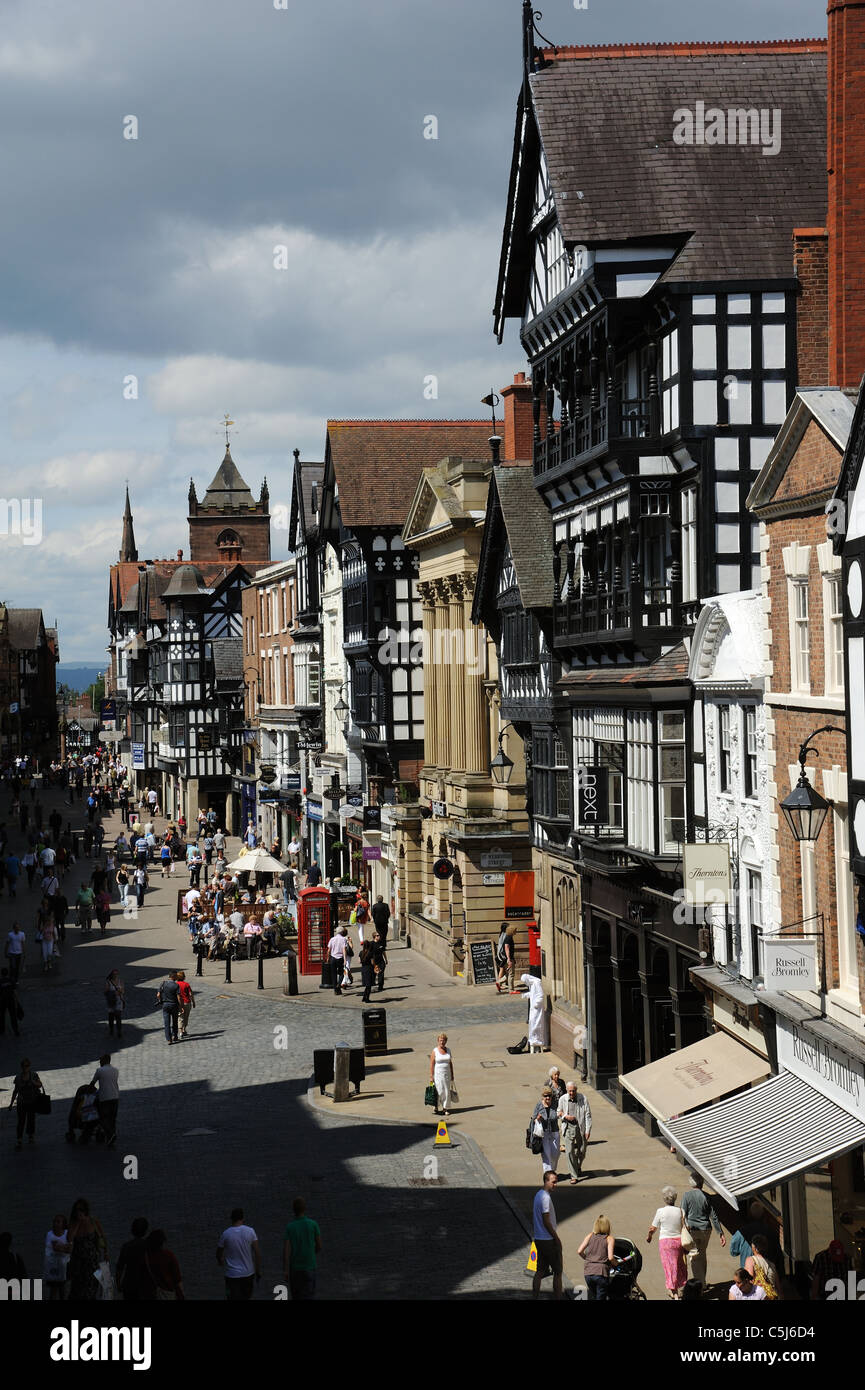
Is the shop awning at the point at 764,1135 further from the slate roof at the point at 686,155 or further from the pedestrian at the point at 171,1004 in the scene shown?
the pedestrian at the point at 171,1004

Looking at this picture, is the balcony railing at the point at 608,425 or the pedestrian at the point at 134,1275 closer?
the pedestrian at the point at 134,1275

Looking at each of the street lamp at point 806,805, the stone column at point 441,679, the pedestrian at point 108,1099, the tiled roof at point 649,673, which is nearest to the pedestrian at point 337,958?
the stone column at point 441,679

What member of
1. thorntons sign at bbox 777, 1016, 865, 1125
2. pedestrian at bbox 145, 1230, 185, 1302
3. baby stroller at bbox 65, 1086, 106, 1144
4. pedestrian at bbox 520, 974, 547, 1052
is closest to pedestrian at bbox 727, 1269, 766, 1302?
thorntons sign at bbox 777, 1016, 865, 1125

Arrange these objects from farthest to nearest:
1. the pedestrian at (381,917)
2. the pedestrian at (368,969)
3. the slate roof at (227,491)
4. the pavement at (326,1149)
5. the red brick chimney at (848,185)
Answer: the slate roof at (227,491)
the pedestrian at (381,917)
the pedestrian at (368,969)
the red brick chimney at (848,185)
the pavement at (326,1149)

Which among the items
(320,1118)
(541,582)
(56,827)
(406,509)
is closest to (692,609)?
(541,582)

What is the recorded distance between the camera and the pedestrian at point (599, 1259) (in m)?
16.7

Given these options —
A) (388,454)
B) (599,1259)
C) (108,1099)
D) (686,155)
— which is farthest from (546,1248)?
(388,454)

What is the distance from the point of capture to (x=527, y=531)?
34.2m

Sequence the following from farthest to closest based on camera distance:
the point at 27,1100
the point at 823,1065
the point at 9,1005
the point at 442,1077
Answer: the point at 9,1005, the point at 442,1077, the point at 27,1100, the point at 823,1065

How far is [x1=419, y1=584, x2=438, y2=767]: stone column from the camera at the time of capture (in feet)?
152

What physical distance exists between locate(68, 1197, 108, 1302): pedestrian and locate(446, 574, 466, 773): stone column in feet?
86.5

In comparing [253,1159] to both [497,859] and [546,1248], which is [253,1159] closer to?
[546,1248]

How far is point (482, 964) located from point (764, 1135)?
20807mm

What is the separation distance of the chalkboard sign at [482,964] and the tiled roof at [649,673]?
11.4m
